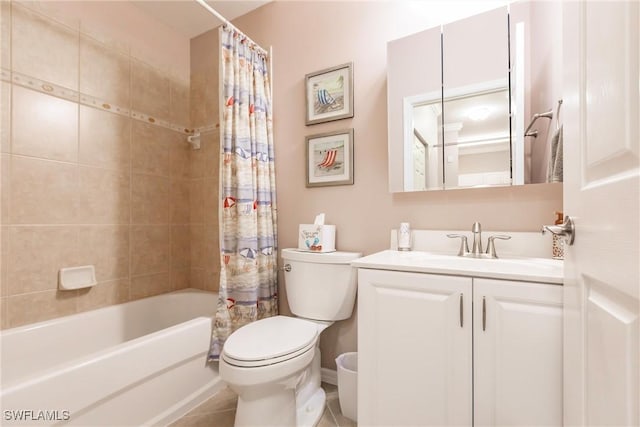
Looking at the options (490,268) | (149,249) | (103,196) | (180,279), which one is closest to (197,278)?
(180,279)

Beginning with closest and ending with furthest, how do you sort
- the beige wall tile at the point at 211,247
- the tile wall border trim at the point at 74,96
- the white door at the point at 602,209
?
1. the white door at the point at 602,209
2. the tile wall border trim at the point at 74,96
3. the beige wall tile at the point at 211,247

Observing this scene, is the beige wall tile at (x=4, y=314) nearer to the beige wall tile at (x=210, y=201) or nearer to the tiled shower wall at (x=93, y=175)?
the tiled shower wall at (x=93, y=175)

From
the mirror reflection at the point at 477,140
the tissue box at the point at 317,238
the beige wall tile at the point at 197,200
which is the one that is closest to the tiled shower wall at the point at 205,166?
the beige wall tile at the point at 197,200

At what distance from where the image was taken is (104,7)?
1784 millimetres

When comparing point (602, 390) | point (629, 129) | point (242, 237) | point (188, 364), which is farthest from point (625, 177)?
point (188, 364)

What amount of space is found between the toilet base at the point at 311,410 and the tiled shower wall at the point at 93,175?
112 centimetres

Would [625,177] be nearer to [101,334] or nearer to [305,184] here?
[305,184]

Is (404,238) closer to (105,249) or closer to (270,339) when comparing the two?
(270,339)

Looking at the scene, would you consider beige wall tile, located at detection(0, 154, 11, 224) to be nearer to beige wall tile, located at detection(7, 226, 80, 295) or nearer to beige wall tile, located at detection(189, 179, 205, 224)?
beige wall tile, located at detection(7, 226, 80, 295)

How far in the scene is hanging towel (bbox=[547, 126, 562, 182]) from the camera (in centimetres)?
106

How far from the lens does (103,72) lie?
1.77 m

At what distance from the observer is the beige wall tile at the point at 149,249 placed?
6.31 ft

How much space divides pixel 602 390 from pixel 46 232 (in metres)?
2.22

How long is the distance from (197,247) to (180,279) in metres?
0.27
